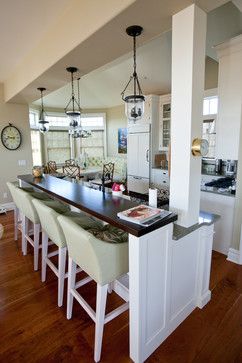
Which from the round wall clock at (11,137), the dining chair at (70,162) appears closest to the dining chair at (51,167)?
the dining chair at (70,162)

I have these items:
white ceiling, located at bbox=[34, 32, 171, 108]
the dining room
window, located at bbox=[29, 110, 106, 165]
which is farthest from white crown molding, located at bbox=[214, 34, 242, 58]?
window, located at bbox=[29, 110, 106, 165]

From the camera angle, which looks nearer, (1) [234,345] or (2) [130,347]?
(2) [130,347]

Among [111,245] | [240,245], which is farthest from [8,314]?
[240,245]

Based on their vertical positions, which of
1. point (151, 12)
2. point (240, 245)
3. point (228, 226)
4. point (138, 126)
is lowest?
point (240, 245)

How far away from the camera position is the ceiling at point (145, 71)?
283cm

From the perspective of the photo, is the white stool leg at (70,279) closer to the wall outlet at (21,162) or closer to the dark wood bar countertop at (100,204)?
the dark wood bar countertop at (100,204)

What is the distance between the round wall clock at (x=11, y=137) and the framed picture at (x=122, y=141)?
3.24 metres

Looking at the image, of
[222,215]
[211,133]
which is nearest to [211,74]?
[211,133]

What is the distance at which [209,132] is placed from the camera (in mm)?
4285

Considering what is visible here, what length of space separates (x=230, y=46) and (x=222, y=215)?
6.64ft

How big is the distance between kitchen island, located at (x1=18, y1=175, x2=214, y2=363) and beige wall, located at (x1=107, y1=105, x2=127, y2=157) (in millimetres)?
5386

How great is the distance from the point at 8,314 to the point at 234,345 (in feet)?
6.19

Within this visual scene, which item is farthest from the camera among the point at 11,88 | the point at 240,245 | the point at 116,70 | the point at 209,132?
the point at 116,70

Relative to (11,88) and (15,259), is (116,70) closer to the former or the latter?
(11,88)
